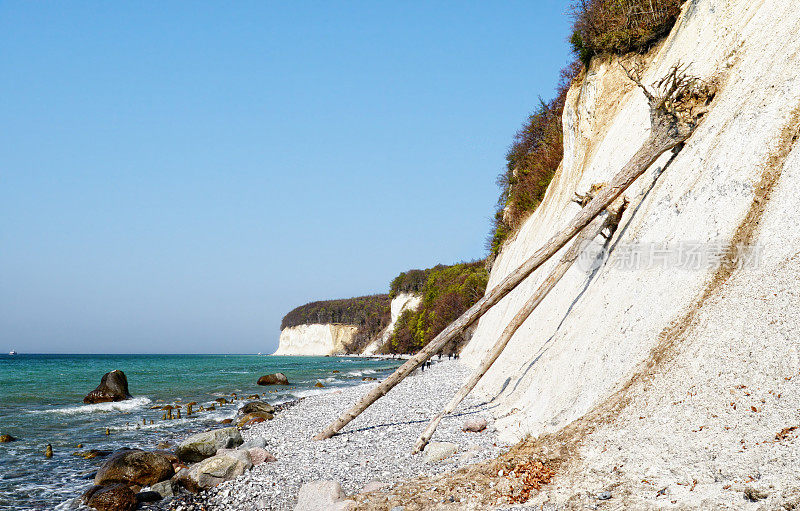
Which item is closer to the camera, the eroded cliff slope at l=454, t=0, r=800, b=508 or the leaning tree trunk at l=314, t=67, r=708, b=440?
the eroded cliff slope at l=454, t=0, r=800, b=508

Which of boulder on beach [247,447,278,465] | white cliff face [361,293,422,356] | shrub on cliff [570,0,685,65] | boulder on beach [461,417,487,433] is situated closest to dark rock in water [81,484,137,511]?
boulder on beach [247,447,278,465]

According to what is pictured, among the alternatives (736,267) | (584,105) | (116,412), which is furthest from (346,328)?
(736,267)

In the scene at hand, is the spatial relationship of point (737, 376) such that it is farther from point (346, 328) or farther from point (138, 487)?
point (346, 328)

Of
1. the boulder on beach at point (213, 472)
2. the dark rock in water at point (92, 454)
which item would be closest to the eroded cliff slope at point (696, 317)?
the boulder on beach at point (213, 472)

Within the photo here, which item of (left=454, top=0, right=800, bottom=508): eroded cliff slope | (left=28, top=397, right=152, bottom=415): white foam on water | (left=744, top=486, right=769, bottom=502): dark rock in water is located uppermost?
(left=454, top=0, right=800, bottom=508): eroded cliff slope

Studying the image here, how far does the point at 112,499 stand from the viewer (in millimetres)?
7781

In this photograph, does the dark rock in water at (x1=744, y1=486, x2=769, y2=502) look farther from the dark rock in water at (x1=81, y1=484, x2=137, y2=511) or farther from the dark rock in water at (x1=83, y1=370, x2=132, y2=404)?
the dark rock in water at (x1=83, y1=370, x2=132, y2=404)

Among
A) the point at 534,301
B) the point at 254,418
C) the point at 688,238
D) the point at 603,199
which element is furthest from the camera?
the point at 254,418

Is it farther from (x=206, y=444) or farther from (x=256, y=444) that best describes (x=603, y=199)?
(x=206, y=444)

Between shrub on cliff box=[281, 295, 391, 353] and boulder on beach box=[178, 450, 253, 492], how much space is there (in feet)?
254

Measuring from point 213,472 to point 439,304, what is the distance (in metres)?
38.7

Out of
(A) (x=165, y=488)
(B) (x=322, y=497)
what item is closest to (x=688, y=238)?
(B) (x=322, y=497)

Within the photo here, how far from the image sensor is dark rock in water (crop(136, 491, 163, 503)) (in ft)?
26.4

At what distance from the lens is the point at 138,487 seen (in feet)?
28.6
